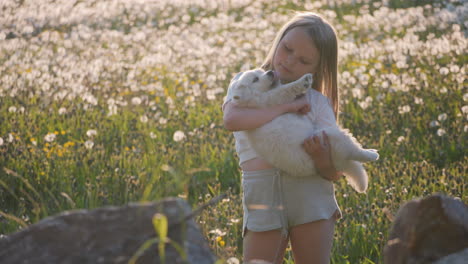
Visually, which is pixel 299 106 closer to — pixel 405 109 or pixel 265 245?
pixel 265 245

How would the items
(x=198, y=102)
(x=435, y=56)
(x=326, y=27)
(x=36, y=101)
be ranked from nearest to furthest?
(x=326, y=27) < (x=36, y=101) < (x=198, y=102) < (x=435, y=56)

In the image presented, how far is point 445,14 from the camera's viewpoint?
34.1ft

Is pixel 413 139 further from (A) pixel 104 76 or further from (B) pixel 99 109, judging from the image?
(A) pixel 104 76

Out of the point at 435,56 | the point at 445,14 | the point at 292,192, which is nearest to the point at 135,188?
the point at 292,192

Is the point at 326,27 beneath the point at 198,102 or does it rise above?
above

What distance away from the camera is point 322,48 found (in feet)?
11.3

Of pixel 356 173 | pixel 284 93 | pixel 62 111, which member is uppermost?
pixel 284 93

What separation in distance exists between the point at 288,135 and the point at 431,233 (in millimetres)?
947

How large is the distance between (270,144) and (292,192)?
0.37 m

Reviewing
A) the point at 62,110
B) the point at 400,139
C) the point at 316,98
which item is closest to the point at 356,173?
the point at 316,98

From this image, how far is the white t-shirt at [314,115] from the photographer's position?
128 inches

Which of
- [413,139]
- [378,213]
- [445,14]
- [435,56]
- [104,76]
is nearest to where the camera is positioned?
[378,213]

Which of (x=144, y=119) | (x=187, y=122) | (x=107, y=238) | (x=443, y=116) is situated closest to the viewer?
(x=107, y=238)

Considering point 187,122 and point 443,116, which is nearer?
point 443,116
